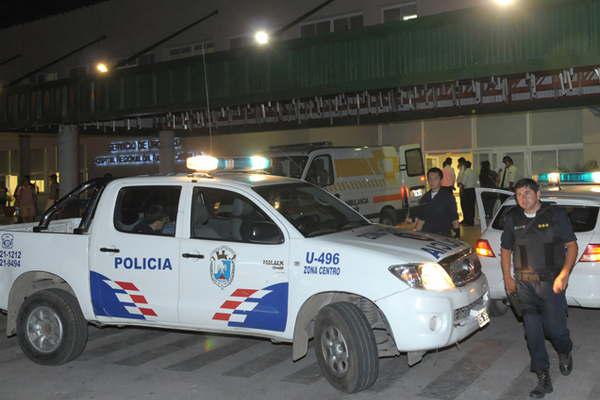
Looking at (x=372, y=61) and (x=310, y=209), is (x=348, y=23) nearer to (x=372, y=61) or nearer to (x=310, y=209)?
(x=372, y=61)

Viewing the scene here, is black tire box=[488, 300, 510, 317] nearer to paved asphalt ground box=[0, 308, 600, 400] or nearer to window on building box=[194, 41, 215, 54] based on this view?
paved asphalt ground box=[0, 308, 600, 400]

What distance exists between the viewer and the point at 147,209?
6703 millimetres

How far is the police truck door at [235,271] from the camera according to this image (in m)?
5.88

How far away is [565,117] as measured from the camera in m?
20.8

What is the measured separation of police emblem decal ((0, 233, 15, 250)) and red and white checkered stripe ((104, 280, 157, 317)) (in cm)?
131

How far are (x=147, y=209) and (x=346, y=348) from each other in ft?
7.92

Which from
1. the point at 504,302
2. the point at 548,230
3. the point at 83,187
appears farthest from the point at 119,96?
the point at 548,230

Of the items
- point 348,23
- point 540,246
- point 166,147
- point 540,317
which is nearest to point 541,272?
point 540,246

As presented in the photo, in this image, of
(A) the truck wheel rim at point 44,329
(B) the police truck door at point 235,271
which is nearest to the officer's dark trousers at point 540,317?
(B) the police truck door at point 235,271

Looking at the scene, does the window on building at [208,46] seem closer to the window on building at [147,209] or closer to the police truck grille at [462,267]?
the window on building at [147,209]

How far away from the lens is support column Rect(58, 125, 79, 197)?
19.9m

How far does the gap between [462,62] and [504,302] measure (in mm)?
5628

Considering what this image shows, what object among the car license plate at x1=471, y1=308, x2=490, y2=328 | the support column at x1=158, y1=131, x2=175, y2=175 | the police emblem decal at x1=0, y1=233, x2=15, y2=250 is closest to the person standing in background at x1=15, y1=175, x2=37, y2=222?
the support column at x1=158, y1=131, x2=175, y2=175

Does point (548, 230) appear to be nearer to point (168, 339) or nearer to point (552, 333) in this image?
point (552, 333)
